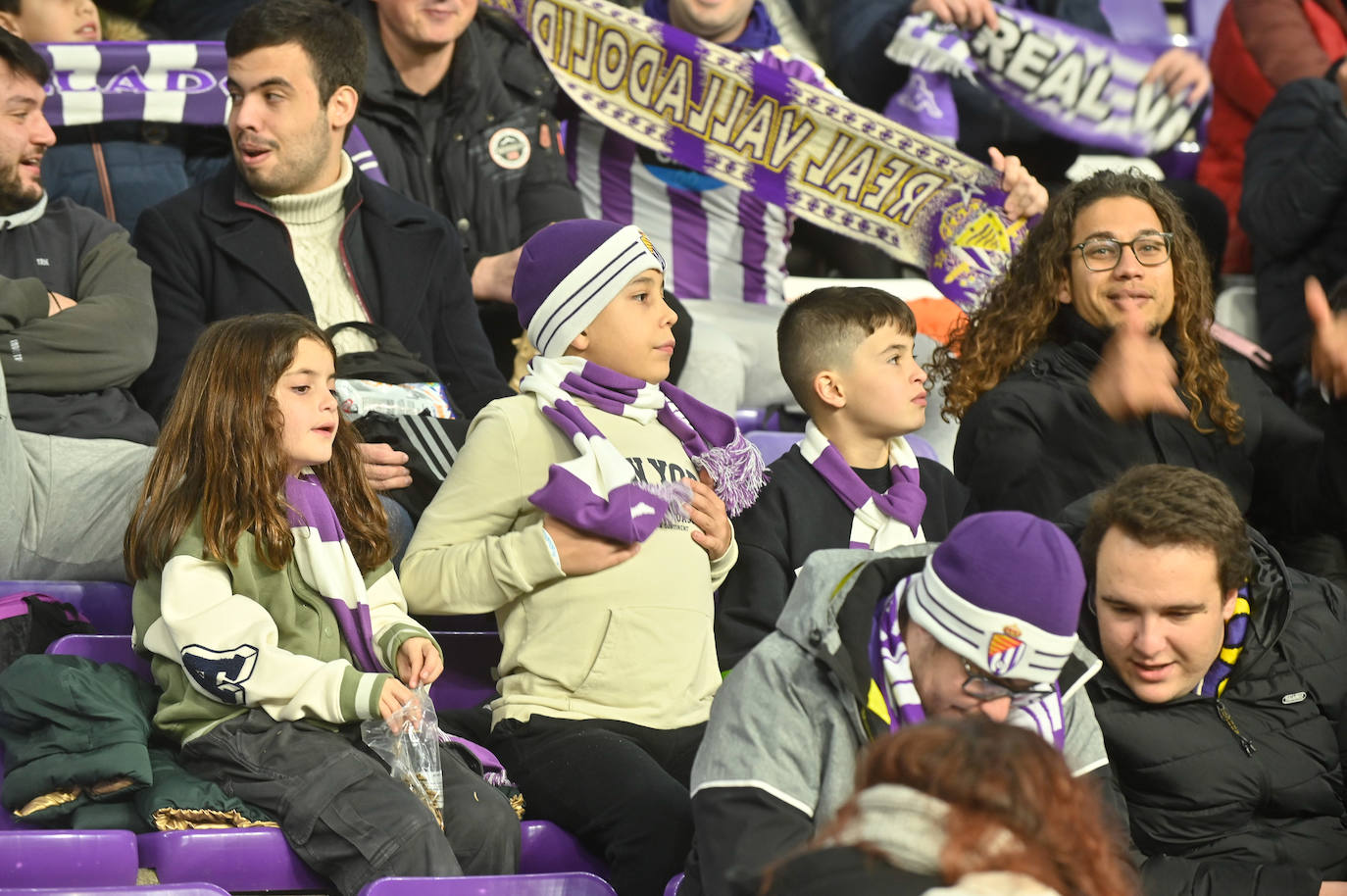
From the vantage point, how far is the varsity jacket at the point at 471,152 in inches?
187

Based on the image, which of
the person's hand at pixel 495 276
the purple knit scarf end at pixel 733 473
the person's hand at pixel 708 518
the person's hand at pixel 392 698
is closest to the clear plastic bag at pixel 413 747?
the person's hand at pixel 392 698

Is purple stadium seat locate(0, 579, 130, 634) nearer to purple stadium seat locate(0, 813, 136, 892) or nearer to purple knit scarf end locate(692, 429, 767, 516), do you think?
purple stadium seat locate(0, 813, 136, 892)

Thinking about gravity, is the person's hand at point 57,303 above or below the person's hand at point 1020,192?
below

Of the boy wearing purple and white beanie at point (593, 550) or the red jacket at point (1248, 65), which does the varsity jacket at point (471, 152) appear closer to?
the boy wearing purple and white beanie at point (593, 550)

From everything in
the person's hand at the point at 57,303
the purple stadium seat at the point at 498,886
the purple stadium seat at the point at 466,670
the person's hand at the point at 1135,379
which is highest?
the person's hand at the point at 1135,379

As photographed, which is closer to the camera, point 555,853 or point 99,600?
point 555,853

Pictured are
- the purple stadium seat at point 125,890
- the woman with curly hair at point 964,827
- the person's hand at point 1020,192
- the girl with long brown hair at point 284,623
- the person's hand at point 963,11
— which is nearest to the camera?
the woman with curly hair at point 964,827

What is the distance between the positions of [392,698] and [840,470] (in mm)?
1064

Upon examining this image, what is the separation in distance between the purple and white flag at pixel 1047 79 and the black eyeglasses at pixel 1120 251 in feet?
5.59

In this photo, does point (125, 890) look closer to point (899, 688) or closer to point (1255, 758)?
point (899, 688)

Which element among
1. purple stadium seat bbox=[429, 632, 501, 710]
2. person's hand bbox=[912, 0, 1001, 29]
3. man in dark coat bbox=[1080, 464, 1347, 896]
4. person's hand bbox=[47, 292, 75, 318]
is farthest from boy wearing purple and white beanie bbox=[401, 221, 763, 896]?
person's hand bbox=[912, 0, 1001, 29]

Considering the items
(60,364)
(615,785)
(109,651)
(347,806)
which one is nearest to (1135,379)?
(615,785)

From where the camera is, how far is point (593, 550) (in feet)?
10.3

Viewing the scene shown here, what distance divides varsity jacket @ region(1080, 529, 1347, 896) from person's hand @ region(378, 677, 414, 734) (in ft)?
3.82
